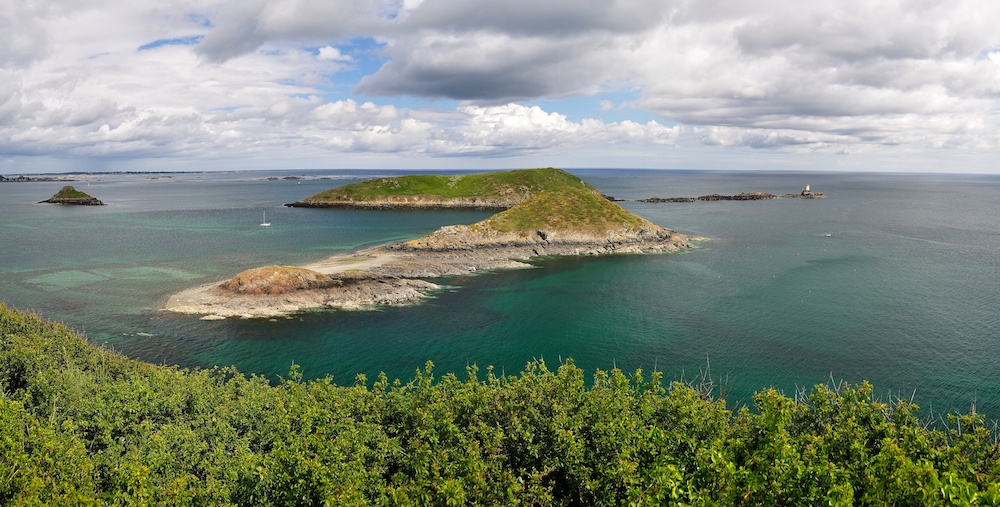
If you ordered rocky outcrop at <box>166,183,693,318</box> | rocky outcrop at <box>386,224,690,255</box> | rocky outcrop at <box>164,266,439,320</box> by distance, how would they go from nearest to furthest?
rocky outcrop at <box>164,266,439,320</box> → rocky outcrop at <box>166,183,693,318</box> → rocky outcrop at <box>386,224,690,255</box>

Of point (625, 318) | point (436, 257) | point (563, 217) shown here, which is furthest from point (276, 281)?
point (563, 217)

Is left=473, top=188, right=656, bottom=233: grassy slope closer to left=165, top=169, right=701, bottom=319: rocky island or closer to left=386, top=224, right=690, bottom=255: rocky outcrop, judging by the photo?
left=165, top=169, right=701, bottom=319: rocky island

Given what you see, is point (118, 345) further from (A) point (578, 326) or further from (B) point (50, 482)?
(A) point (578, 326)

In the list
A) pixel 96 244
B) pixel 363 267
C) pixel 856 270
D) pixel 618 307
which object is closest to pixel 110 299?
pixel 363 267

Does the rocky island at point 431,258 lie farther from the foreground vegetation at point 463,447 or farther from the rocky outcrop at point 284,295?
the foreground vegetation at point 463,447

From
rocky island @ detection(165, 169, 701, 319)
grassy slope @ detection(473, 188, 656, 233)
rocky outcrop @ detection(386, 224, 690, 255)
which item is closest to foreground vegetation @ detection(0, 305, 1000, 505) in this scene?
rocky island @ detection(165, 169, 701, 319)

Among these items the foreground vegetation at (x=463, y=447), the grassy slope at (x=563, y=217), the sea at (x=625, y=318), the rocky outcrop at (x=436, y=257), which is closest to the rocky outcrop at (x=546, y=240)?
the rocky outcrop at (x=436, y=257)

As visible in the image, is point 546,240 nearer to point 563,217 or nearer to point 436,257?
point 563,217
